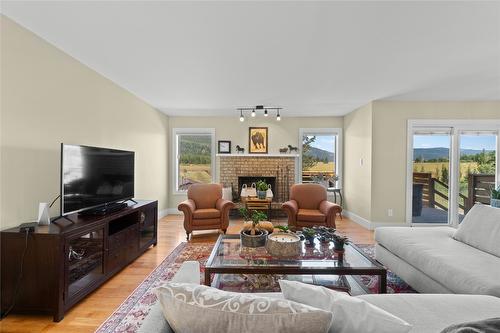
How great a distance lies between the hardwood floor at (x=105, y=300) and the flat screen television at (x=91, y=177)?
819mm

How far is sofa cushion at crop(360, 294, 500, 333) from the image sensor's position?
1117 millimetres

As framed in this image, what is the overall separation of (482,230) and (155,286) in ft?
10.4

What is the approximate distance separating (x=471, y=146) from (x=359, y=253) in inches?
160

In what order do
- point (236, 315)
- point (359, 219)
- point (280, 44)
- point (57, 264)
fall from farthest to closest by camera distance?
point (359, 219), point (280, 44), point (57, 264), point (236, 315)

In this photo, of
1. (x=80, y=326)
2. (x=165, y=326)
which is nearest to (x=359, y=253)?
(x=165, y=326)

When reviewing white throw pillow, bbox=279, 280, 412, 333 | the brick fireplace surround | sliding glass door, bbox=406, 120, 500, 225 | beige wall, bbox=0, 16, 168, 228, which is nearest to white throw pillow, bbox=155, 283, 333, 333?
white throw pillow, bbox=279, 280, 412, 333

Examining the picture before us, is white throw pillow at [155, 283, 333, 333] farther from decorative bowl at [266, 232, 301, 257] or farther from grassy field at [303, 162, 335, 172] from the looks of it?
grassy field at [303, 162, 335, 172]

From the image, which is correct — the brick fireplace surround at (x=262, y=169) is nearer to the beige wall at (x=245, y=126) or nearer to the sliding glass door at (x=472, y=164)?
the beige wall at (x=245, y=126)

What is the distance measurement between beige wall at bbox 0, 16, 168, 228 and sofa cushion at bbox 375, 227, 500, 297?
352cm

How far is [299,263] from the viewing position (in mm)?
2062

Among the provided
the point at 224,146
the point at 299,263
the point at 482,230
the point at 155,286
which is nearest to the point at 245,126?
the point at 224,146

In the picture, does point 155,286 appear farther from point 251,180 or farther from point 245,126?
point 245,126

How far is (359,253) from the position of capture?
7.57ft

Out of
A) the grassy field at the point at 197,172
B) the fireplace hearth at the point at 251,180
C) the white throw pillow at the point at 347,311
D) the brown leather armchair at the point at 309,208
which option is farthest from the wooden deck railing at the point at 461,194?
the white throw pillow at the point at 347,311
